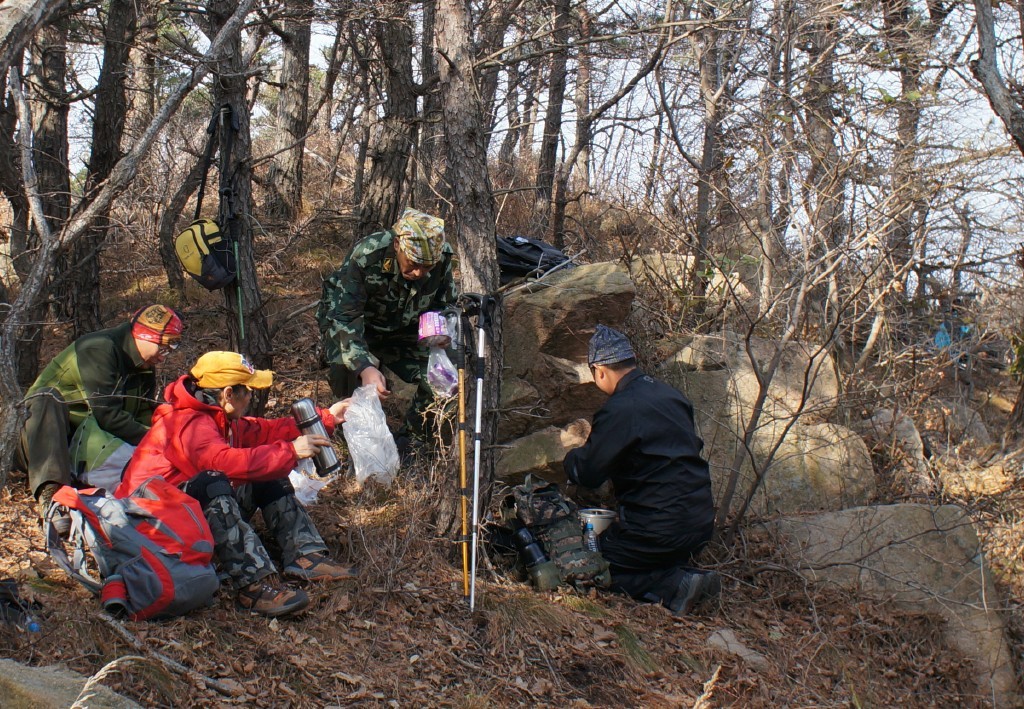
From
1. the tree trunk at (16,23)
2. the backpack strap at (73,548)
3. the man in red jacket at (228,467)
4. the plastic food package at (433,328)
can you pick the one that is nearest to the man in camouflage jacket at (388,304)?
the plastic food package at (433,328)

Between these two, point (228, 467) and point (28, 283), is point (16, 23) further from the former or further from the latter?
point (228, 467)

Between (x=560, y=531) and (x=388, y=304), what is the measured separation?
1.90 m

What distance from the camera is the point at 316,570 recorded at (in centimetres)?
458

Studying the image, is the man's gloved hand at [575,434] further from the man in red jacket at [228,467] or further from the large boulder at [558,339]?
the man in red jacket at [228,467]

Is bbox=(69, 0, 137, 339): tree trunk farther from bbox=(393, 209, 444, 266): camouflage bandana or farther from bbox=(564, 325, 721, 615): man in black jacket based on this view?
bbox=(564, 325, 721, 615): man in black jacket

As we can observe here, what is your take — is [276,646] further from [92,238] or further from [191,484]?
[92,238]

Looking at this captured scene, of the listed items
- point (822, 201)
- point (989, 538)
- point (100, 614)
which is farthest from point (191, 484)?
point (989, 538)

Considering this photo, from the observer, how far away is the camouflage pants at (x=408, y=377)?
5.80 metres

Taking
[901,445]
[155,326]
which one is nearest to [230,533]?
[155,326]

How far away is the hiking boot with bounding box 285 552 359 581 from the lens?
4555mm

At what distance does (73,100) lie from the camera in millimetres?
6012

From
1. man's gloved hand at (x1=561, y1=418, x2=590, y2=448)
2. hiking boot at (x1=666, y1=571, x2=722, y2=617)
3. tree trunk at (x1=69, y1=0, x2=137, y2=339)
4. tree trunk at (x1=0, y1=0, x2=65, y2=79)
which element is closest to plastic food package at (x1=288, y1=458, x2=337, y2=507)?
man's gloved hand at (x1=561, y1=418, x2=590, y2=448)

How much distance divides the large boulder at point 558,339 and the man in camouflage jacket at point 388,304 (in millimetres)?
902

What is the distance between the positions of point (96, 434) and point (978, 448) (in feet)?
26.7
